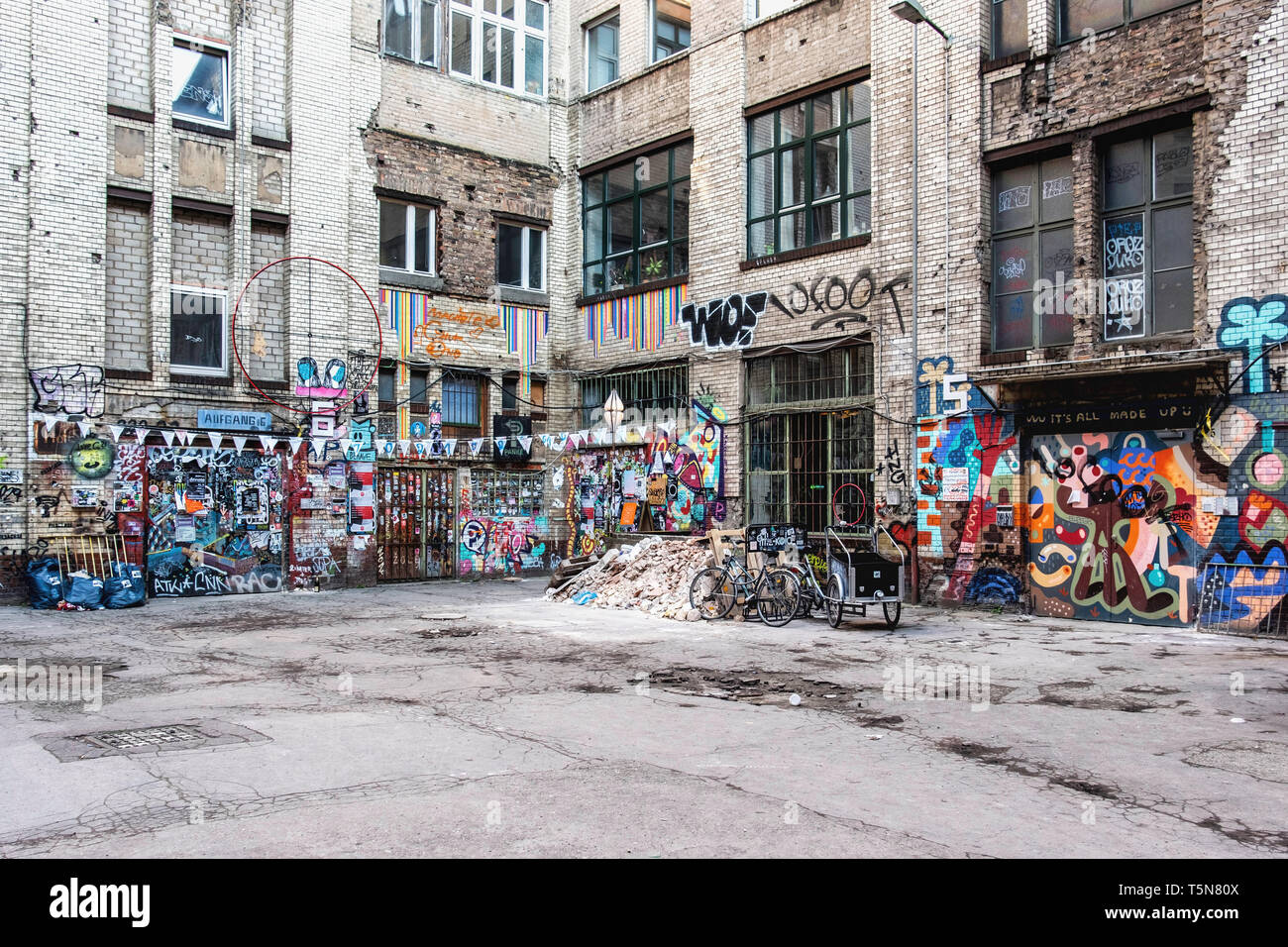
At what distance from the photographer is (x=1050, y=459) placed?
1508cm

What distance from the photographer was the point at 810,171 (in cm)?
1872

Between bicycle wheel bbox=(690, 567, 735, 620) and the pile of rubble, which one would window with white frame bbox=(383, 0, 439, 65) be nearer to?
the pile of rubble

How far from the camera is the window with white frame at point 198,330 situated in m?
18.7

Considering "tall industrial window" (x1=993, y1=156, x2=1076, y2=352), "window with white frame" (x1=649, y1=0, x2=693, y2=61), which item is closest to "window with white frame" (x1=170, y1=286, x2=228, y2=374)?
"window with white frame" (x1=649, y1=0, x2=693, y2=61)

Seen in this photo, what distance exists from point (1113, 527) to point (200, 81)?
17354 mm

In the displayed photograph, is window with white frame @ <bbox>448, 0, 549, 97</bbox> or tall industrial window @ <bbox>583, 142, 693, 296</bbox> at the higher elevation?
window with white frame @ <bbox>448, 0, 549, 97</bbox>

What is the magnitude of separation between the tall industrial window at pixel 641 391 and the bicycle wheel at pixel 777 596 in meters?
6.64

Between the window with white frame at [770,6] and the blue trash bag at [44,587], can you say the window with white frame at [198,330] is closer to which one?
the blue trash bag at [44,587]

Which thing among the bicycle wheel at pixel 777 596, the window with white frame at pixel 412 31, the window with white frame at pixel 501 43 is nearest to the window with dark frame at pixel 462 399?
the window with white frame at pixel 501 43

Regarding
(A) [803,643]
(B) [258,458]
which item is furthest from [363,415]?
(A) [803,643]

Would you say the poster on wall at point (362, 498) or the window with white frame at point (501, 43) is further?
the window with white frame at point (501, 43)

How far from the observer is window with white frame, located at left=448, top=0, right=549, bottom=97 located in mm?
22438

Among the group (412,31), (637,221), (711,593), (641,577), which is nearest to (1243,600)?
(711,593)

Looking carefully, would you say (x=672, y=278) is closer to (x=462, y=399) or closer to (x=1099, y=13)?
(x=462, y=399)
